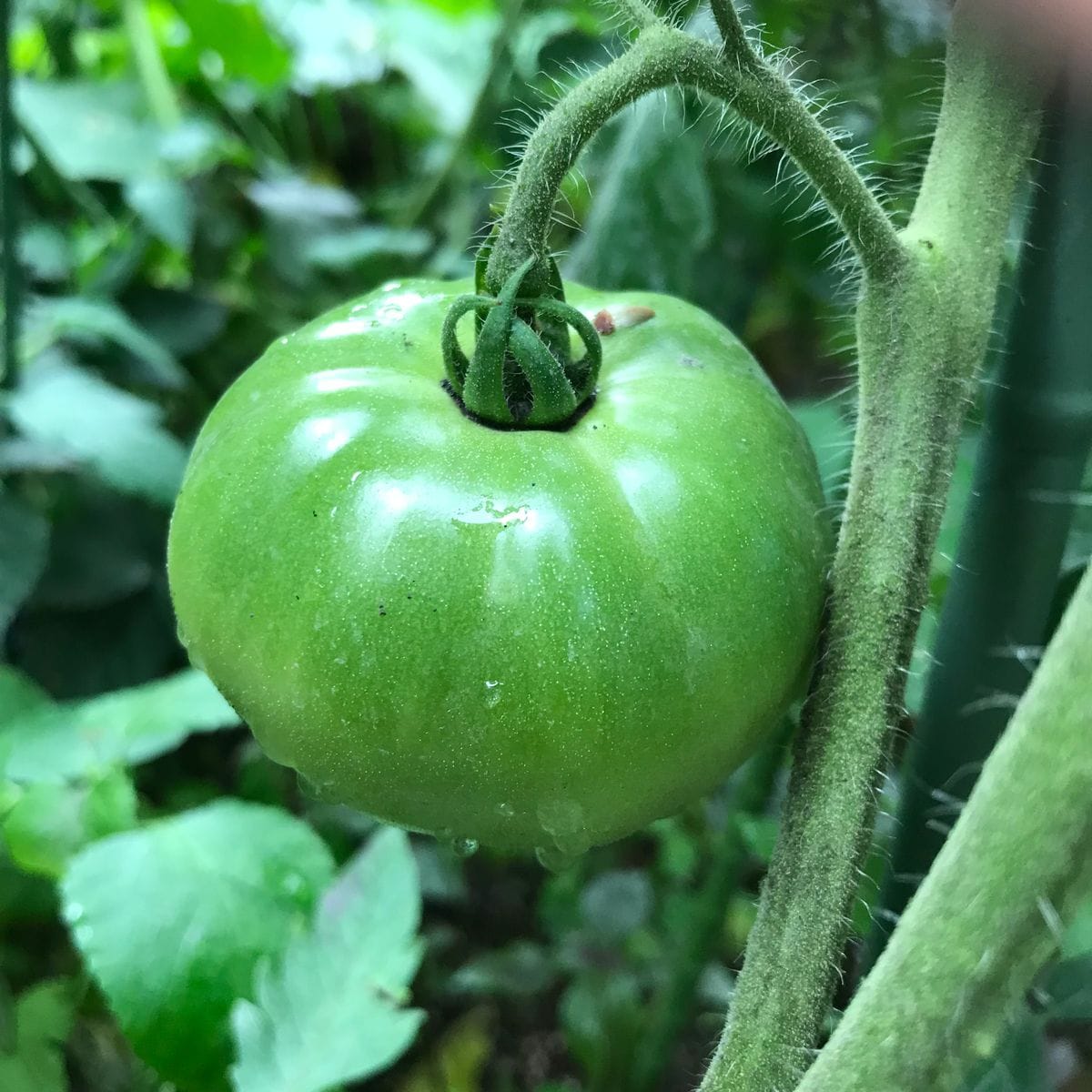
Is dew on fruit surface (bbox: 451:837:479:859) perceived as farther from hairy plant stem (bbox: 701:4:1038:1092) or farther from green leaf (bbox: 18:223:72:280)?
green leaf (bbox: 18:223:72:280)

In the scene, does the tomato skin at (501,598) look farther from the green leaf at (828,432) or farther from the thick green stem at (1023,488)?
the green leaf at (828,432)

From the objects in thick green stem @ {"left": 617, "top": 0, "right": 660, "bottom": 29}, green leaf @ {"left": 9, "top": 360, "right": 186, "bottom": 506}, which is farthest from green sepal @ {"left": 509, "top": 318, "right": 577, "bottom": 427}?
green leaf @ {"left": 9, "top": 360, "right": 186, "bottom": 506}

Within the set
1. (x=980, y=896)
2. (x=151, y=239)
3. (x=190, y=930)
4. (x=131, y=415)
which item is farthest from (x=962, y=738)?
(x=151, y=239)

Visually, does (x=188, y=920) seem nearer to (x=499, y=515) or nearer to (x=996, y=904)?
(x=499, y=515)

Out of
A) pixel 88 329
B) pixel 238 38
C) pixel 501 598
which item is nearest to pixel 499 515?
pixel 501 598

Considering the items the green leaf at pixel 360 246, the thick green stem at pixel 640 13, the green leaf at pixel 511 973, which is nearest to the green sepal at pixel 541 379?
the thick green stem at pixel 640 13

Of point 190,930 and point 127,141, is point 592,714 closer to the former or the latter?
point 190,930
